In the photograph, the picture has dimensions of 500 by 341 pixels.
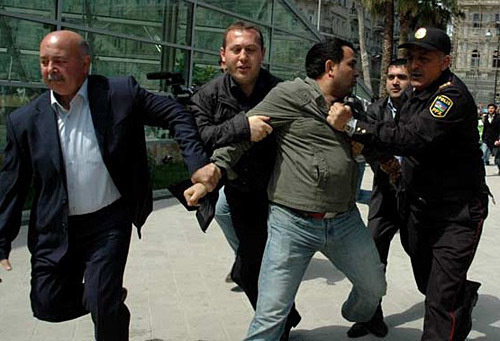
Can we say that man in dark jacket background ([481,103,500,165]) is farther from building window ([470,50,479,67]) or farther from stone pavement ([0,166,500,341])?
building window ([470,50,479,67])

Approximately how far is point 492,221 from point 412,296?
4471 millimetres

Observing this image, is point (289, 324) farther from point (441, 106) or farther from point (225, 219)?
point (441, 106)

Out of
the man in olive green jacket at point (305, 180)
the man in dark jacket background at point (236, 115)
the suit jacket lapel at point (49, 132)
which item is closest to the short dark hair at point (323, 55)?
the man in olive green jacket at point (305, 180)

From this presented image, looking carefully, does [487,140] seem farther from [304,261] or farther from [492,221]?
[304,261]

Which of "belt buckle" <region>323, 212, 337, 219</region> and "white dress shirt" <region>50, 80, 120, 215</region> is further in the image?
"belt buckle" <region>323, 212, 337, 219</region>

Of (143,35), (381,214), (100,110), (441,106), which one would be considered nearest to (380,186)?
(381,214)

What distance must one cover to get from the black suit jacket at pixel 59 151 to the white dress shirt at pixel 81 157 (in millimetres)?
35

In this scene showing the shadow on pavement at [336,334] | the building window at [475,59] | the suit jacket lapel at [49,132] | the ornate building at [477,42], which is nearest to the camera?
the suit jacket lapel at [49,132]

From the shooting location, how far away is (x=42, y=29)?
1005 centimetres

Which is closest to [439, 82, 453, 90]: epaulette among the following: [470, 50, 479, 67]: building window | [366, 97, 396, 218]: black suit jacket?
[366, 97, 396, 218]: black suit jacket

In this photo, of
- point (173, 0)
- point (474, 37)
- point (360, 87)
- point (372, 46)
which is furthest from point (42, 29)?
point (474, 37)

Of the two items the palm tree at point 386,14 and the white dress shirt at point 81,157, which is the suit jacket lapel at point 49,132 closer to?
the white dress shirt at point 81,157

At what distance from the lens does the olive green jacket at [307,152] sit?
10.7ft

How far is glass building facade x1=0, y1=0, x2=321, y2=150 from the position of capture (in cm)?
971
